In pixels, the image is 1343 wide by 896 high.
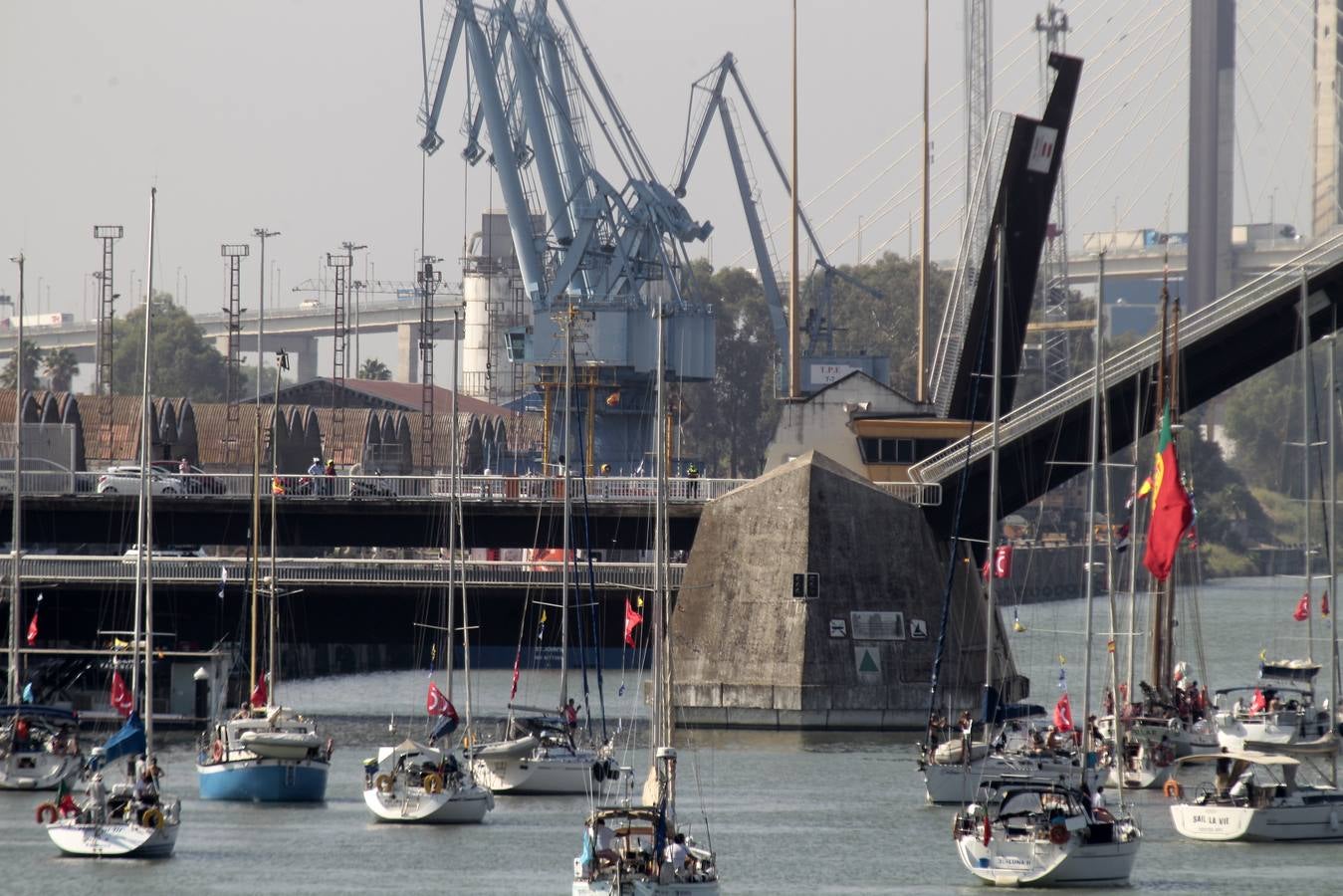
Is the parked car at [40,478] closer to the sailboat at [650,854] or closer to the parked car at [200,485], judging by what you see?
the parked car at [200,485]

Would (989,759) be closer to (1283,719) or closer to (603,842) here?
(1283,719)

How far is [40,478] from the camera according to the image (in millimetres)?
71125

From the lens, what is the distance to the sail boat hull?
148 ft

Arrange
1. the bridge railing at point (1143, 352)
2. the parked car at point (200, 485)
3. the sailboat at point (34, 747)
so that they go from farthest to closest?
the parked car at point (200, 485)
the bridge railing at point (1143, 352)
the sailboat at point (34, 747)

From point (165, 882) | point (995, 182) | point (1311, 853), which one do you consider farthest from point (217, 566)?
point (1311, 853)

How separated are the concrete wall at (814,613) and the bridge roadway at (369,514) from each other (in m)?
4.55

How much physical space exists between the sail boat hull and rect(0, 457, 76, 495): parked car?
693 inches

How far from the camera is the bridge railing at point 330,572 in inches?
2381

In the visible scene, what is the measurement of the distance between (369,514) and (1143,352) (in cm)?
2042

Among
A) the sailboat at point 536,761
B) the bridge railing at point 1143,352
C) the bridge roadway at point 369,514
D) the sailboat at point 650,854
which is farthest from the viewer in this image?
the bridge roadway at point 369,514

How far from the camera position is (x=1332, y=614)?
141 feet

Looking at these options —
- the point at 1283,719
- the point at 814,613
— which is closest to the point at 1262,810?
the point at 1283,719

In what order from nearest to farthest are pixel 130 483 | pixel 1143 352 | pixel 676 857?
pixel 676 857 → pixel 1143 352 → pixel 130 483

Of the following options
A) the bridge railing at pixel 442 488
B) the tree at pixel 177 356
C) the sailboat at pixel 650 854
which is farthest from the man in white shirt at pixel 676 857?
the tree at pixel 177 356
